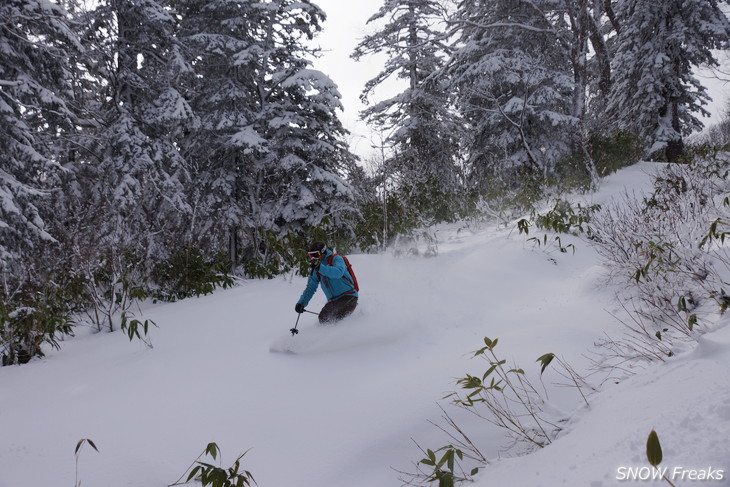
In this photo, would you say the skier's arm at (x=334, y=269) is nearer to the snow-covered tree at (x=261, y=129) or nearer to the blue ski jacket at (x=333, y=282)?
the blue ski jacket at (x=333, y=282)

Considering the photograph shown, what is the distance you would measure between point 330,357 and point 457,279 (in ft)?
8.26

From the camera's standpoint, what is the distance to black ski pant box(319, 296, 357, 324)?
5086 mm

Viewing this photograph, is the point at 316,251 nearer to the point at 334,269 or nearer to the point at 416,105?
the point at 334,269

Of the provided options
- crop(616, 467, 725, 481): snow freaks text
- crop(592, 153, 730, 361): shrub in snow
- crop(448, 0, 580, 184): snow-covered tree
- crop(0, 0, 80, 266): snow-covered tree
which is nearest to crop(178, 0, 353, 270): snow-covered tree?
crop(0, 0, 80, 266): snow-covered tree

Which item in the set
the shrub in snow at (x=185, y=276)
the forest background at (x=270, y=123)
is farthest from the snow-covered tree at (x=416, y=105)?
the shrub in snow at (x=185, y=276)

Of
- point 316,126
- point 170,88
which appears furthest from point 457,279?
point 170,88

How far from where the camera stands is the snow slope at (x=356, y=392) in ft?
5.67

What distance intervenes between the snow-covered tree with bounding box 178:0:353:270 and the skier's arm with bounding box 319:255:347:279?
219 inches

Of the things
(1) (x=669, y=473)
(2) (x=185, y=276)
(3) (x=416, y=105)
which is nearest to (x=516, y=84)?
(3) (x=416, y=105)

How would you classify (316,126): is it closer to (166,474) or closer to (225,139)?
(225,139)

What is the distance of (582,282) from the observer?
4.93 meters

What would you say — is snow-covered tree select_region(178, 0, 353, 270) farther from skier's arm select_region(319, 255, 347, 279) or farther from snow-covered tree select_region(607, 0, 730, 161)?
snow-covered tree select_region(607, 0, 730, 161)

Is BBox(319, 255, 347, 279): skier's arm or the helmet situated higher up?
the helmet

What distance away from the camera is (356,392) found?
360 centimetres
